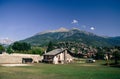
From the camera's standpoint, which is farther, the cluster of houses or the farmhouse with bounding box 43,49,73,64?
the farmhouse with bounding box 43,49,73,64

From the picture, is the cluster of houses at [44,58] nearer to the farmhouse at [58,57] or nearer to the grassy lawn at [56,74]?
the farmhouse at [58,57]

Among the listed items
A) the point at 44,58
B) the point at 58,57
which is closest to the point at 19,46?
the point at 44,58

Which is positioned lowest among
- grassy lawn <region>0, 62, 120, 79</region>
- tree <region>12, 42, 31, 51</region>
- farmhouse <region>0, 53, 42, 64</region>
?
grassy lawn <region>0, 62, 120, 79</region>

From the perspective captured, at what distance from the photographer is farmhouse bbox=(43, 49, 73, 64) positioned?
82.3 metres

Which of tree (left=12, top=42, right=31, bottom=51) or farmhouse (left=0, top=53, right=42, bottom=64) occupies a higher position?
tree (left=12, top=42, right=31, bottom=51)

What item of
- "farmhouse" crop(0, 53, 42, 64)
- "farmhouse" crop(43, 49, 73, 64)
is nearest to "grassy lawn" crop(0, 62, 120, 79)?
"farmhouse" crop(0, 53, 42, 64)

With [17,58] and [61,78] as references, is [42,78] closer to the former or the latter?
[61,78]

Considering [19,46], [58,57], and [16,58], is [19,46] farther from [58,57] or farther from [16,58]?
[58,57]

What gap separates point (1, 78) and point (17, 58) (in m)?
51.7

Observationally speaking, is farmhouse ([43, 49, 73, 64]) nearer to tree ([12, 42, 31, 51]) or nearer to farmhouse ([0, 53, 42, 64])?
farmhouse ([0, 53, 42, 64])

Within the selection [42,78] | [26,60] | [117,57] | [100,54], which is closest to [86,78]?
[42,78]

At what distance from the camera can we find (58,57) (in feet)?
273

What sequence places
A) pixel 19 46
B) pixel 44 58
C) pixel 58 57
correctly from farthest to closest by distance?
pixel 19 46
pixel 44 58
pixel 58 57

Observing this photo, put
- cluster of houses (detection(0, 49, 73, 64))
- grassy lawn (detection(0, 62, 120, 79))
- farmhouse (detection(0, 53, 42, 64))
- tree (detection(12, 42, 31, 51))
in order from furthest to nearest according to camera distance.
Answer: tree (detection(12, 42, 31, 51)) < cluster of houses (detection(0, 49, 73, 64)) < farmhouse (detection(0, 53, 42, 64)) < grassy lawn (detection(0, 62, 120, 79))
